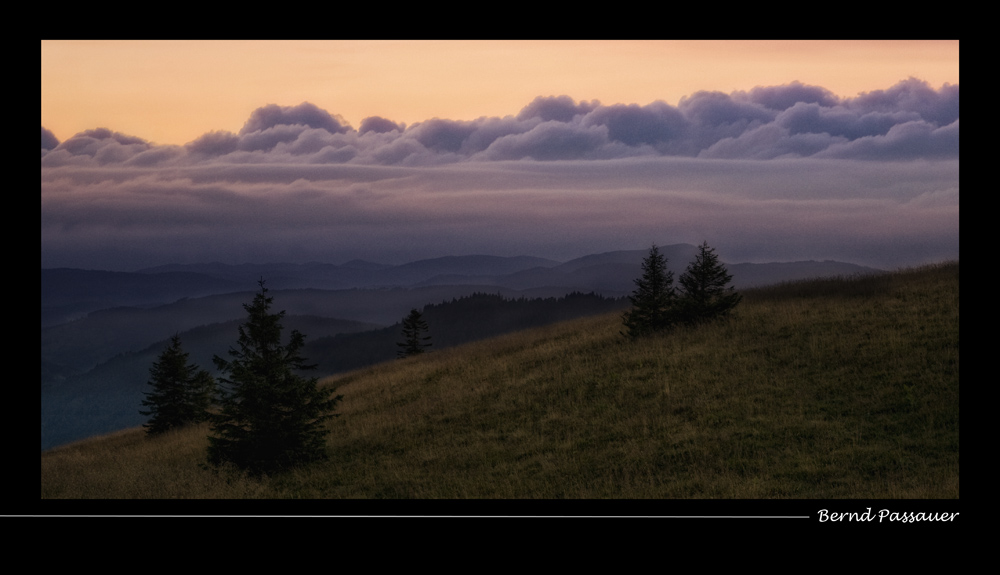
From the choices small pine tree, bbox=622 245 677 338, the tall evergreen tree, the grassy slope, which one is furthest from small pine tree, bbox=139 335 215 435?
small pine tree, bbox=622 245 677 338

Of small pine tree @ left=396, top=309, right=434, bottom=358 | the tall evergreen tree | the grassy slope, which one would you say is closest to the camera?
the grassy slope

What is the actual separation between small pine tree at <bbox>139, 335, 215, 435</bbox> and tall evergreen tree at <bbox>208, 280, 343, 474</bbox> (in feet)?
48.8

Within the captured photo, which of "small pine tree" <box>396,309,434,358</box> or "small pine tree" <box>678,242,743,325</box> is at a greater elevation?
"small pine tree" <box>678,242,743,325</box>

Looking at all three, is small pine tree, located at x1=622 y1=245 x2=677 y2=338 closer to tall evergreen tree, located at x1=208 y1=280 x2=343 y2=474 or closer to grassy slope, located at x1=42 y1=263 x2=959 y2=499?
grassy slope, located at x1=42 y1=263 x2=959 y2=499

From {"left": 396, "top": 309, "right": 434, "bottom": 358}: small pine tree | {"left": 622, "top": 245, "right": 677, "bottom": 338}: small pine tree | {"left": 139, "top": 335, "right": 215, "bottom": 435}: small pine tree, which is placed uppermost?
{"left": 622, "top": 245, "right": 677, "bottom": 338}: small pine tree

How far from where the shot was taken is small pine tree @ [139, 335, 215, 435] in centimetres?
2992

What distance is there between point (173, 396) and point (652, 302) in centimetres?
2300

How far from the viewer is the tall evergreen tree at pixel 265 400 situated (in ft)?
53.4

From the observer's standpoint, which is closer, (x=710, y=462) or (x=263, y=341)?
(x=710, y=462)

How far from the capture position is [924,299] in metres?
21.8

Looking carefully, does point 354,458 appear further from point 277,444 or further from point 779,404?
point 779,404
